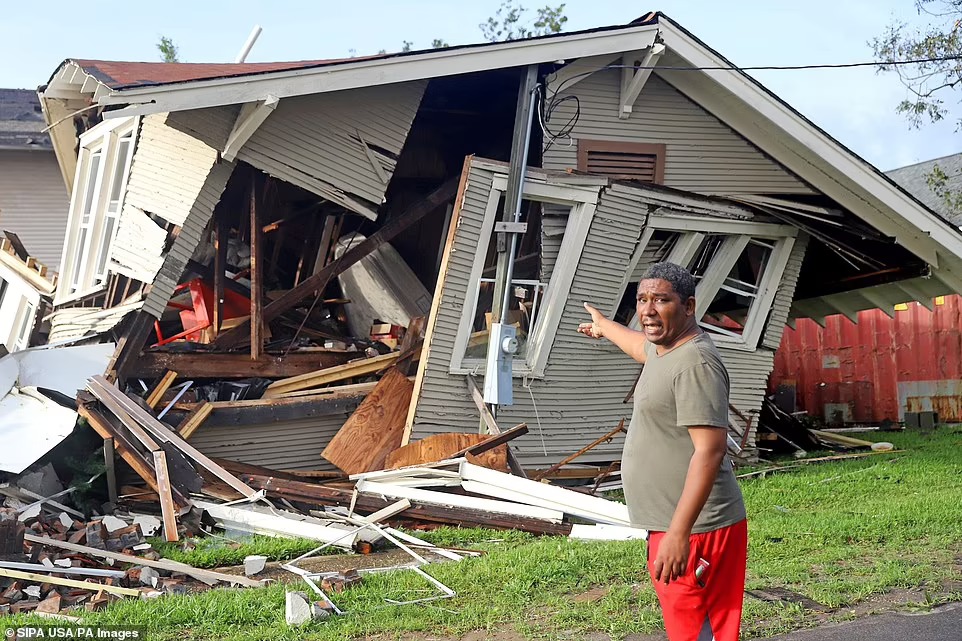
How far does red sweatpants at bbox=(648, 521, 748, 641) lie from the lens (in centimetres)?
349

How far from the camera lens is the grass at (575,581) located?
17.1 ft

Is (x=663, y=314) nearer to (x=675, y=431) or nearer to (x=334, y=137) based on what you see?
(x=675, y=431)

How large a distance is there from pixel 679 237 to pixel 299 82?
4.93 meters

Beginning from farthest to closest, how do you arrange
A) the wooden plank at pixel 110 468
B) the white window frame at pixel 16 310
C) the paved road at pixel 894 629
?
the white window frame at pixel 16 310
the wooden plank at pixel 110 468
the paved road at pixel 894 629

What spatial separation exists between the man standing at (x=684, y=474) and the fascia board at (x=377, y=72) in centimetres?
601

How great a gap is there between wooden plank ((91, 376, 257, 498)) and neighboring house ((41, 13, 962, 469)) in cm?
64

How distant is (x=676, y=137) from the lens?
11430 millimetres

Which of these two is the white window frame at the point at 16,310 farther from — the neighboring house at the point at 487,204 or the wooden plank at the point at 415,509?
the wooden plank at the point at 415,509

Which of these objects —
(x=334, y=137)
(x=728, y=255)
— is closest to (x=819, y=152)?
(x=728, y=255)

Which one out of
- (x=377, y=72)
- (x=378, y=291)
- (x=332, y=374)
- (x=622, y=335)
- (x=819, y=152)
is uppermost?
(x=377, y=72)

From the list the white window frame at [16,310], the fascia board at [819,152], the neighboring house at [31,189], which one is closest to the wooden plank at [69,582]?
the white window frame at [16,310]

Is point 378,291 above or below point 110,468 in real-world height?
above

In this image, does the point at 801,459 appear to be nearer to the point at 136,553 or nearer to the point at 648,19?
the point at 648,19

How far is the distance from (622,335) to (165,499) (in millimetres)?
4871
